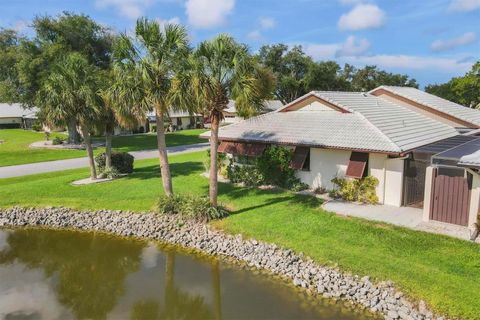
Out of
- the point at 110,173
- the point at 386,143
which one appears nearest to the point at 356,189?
the point at 386,143

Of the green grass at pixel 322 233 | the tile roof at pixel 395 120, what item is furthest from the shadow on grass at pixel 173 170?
the tile roof at pixel 395 120

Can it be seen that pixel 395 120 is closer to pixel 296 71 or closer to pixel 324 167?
pixel 324 167

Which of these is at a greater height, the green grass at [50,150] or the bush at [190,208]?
the green grass at [50,150]

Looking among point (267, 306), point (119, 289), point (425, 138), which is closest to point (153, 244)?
point (119, 289)

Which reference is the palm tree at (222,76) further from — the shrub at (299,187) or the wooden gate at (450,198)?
the wooden gate at (450,198)

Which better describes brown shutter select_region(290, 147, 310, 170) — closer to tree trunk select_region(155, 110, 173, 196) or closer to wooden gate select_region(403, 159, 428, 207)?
wooden gate select_region(403, 159, 428, 207)

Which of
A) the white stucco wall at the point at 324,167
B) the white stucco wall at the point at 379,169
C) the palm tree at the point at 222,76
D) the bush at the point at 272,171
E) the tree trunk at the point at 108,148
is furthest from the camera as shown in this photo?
the tree trunk at the point at 108,148

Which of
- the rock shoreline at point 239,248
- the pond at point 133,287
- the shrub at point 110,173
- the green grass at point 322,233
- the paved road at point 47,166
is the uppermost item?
the shrub at point 110,173
